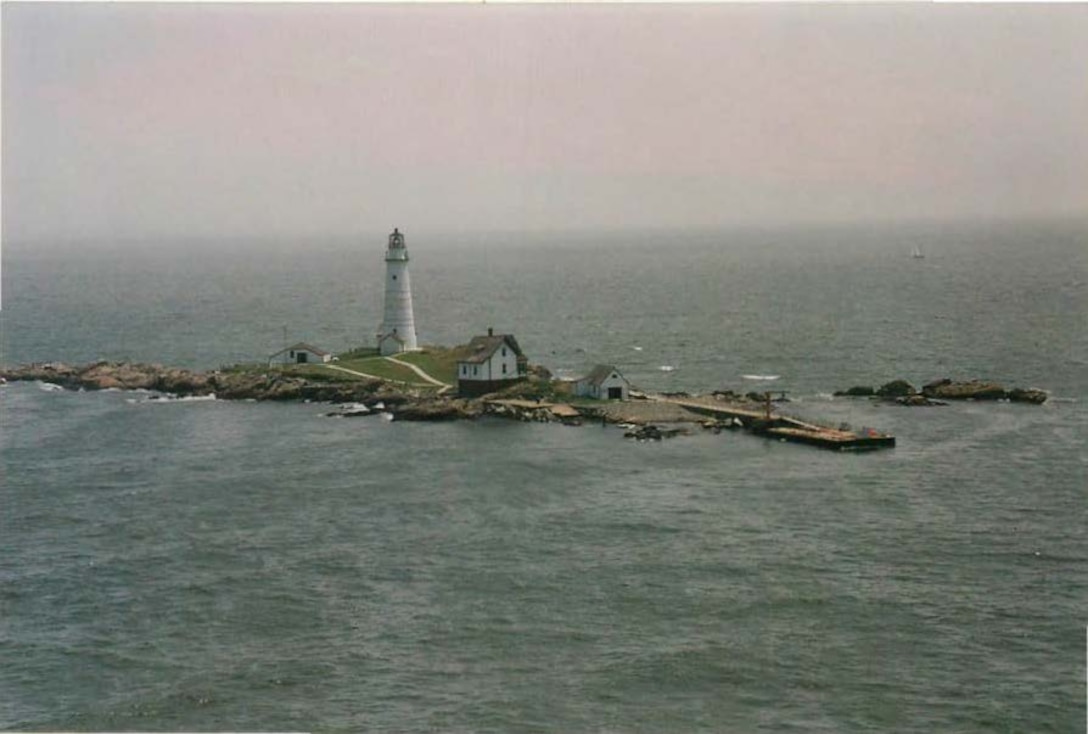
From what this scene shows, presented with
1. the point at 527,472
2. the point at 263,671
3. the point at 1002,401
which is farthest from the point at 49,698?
the point at 1002,401

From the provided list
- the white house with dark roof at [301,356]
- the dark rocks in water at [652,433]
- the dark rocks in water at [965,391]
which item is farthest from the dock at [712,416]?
the white house with dark roof at [301,356]

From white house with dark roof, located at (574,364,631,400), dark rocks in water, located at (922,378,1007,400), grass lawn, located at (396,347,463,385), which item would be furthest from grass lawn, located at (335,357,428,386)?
dark rocks in water, located at (922,378,1007,400)

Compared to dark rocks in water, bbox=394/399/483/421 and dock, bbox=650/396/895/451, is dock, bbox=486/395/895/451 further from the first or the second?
dark rocks in water, bbox=394/399/483/421

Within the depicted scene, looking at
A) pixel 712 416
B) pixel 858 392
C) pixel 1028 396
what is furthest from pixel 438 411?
pixel 1028 396

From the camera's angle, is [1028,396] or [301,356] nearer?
[1028,396]

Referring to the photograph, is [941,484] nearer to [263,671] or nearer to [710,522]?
[710,522]

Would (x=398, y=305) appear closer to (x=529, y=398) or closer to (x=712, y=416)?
(x=529, y=398)

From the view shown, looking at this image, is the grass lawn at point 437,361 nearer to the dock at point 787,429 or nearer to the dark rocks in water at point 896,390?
the dock at point 787,429
